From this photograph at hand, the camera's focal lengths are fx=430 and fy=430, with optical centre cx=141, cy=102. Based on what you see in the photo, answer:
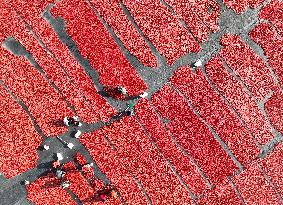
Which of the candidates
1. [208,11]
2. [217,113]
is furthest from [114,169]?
[208,11]

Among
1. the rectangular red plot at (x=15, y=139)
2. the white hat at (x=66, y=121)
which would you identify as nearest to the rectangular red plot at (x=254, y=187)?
the white hat at (x=66, y=121)

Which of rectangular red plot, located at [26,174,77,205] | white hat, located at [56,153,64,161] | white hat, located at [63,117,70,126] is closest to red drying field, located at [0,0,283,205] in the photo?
rectangular red plot, located at [26,174,77,205]

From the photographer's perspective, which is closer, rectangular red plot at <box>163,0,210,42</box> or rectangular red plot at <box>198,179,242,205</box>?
rectangular red plot at <box>198,179,242,205</box>

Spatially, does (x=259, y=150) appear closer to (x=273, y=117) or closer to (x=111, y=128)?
(x=273, y=117)

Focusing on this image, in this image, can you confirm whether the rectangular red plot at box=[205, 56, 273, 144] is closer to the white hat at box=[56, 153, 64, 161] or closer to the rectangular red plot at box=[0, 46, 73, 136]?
the rectangular red plot at box=[0, 46, 73, 136]

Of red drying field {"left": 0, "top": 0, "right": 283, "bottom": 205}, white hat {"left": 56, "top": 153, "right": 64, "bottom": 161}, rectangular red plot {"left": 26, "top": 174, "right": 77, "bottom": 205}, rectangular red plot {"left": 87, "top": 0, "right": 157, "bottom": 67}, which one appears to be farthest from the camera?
rectangular red plot {"left": 87, "top": 0, "right": 157, "bottom": 67}

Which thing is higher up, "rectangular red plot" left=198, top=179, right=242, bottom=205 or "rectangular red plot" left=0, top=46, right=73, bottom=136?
"rectangular red plot" left=0, top=46, right=73, bottom=136

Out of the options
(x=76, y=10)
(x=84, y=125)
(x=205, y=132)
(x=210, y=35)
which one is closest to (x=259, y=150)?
(x=205, y=132)

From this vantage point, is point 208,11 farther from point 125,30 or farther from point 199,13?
point 125,30
